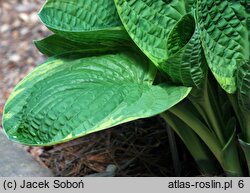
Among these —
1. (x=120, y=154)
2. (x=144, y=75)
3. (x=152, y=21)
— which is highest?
(x=152, y=21)

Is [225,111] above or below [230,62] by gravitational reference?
below

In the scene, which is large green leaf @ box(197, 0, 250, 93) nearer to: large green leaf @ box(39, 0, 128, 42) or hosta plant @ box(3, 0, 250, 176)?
hosta plant @ box(3, 0, 250, 176)

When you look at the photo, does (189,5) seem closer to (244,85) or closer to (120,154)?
(244,85)

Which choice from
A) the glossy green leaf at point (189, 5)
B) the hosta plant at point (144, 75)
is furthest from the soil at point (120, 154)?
the glossy green leaf at point (189, 5)

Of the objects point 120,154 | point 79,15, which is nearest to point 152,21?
point 79,15

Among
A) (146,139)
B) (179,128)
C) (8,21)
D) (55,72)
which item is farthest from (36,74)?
(8,21)

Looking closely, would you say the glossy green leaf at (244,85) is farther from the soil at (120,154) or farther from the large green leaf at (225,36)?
the soil at (120,154)

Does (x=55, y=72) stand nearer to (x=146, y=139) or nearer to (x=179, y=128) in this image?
(x=179, y=128)
